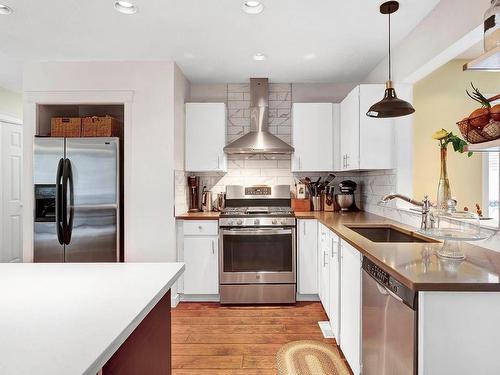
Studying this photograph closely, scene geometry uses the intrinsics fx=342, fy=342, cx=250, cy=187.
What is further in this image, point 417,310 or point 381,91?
point 381,91

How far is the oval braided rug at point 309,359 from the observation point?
2287 millimetres

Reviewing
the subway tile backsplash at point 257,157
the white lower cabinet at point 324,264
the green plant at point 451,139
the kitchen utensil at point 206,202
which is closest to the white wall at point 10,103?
the subway tile backsplash at point 257,157

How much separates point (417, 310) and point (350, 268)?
902 millimetres

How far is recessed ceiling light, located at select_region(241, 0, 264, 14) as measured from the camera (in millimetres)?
2310

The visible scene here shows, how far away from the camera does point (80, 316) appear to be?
2.99 feet

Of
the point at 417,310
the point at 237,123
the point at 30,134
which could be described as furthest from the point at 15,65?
the point at 417,310

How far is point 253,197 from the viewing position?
4.15 metres

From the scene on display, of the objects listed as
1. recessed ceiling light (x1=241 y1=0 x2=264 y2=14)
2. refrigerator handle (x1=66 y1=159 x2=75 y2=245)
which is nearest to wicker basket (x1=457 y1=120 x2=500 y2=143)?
recessed ceiling light (x1=241 y1=0 x2=264 y2=14)

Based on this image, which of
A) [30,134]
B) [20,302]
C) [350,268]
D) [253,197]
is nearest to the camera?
[20,302]

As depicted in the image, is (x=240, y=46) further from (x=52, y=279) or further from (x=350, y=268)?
(x=52, y=279)

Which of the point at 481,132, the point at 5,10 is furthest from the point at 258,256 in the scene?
the point at 5,10

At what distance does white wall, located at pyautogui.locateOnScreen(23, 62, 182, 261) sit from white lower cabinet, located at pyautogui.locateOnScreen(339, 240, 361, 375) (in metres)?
1.79

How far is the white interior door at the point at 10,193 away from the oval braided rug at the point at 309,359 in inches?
167

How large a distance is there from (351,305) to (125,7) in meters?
2.52
